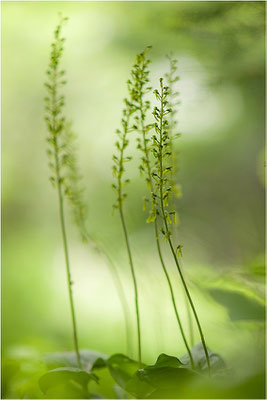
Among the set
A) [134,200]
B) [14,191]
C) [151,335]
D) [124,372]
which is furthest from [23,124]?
[124,372]

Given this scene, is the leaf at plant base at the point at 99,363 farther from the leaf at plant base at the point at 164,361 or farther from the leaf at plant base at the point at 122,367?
the leaf at plant base at the point at 164,361

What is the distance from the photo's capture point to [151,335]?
609 millimetres

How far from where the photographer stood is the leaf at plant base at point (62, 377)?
330 millimetres

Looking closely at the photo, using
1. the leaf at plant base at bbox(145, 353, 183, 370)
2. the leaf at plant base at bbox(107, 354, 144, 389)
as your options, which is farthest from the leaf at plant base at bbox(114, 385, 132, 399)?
the leaf at plant base at bbox(145, 353, 183, 370)

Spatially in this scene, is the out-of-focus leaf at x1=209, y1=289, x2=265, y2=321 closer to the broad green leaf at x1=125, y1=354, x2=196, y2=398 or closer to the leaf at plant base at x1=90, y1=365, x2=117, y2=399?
the broad green leaf at x1=125, y1=354, x2=196, y2=398

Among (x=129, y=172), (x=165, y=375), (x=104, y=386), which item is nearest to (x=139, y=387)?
(x=165, y=375)

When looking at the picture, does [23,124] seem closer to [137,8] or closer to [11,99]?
[11,99]

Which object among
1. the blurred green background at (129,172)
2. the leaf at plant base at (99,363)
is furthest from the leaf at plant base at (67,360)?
the blurred green background at (129,172)

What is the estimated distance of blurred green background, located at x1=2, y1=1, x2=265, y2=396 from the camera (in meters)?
0.55

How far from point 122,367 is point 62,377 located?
69mm

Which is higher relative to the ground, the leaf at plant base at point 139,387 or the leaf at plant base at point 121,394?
the leaf at plant base at point 139,387

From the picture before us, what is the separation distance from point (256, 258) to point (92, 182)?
1.71ft

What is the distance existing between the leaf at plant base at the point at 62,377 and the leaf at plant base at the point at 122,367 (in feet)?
0.11

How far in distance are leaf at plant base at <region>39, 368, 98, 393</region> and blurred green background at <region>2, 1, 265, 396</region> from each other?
0.12m
